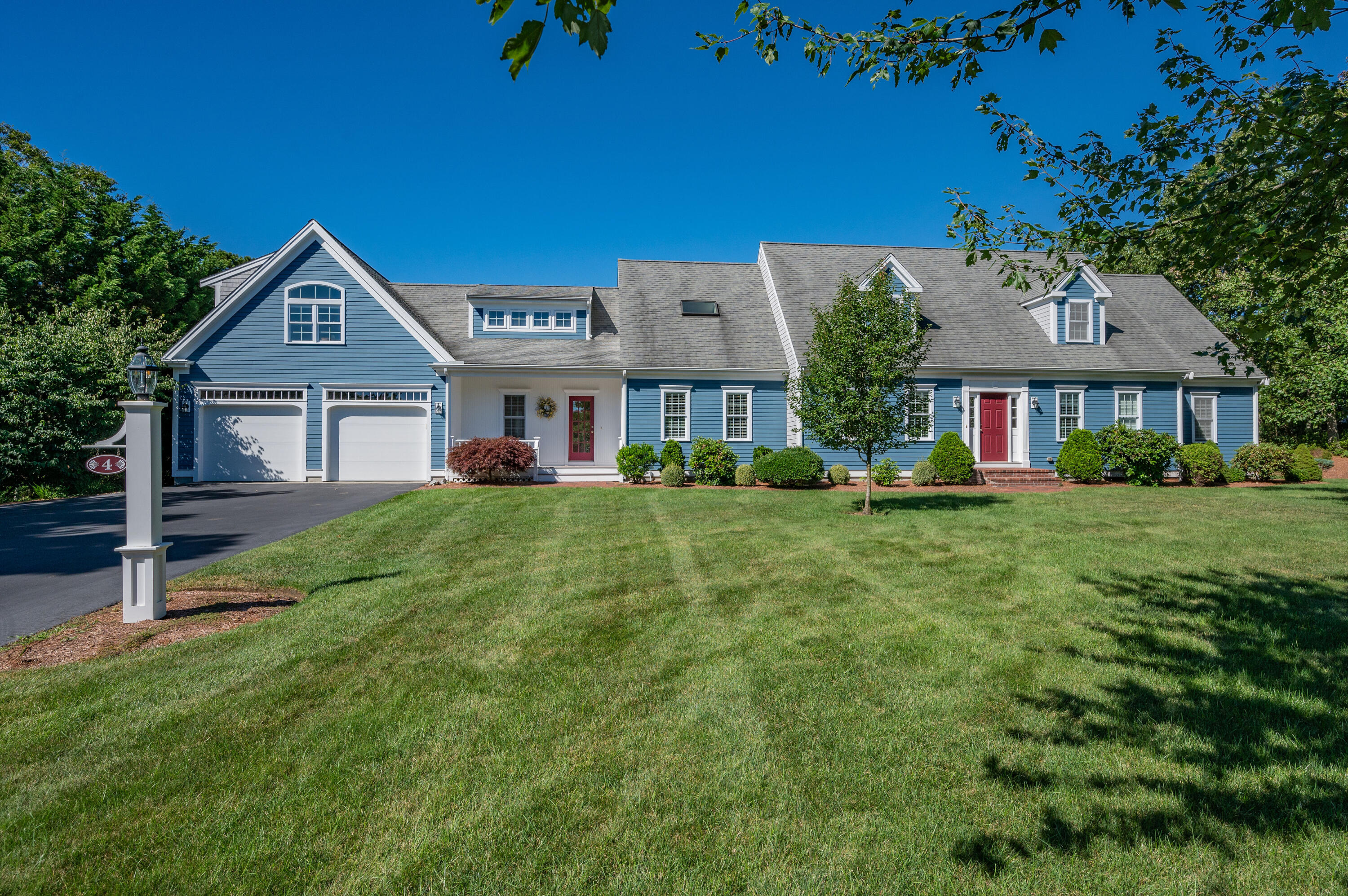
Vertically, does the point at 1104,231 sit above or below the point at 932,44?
below

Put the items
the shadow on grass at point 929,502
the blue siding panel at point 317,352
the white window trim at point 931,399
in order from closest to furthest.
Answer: the shadow on grass at point 929,502 → the blue siding panel at point 317,352 → the white window trim at point 931,399

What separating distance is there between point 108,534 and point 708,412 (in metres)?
13.6

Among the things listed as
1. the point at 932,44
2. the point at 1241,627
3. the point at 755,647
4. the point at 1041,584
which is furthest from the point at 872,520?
the point at 932,44

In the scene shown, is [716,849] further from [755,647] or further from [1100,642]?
[1100,642]

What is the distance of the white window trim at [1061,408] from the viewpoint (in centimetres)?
1934

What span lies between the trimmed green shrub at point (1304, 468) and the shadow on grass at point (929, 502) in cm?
1105

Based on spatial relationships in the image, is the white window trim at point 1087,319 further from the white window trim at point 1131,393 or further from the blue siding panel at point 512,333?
the blue siding panel at point 512,333

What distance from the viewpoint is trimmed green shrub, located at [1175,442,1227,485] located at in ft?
57.8

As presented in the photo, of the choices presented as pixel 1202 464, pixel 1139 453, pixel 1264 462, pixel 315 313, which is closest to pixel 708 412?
pixel 315 313

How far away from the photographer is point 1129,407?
64.6 ft

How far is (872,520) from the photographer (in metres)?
11.3

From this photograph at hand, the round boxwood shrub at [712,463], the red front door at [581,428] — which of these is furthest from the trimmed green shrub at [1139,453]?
the red front door at [581,428]

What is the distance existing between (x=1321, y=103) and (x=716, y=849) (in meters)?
5.20

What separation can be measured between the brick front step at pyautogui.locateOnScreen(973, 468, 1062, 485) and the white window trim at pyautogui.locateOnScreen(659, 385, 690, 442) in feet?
27.5
